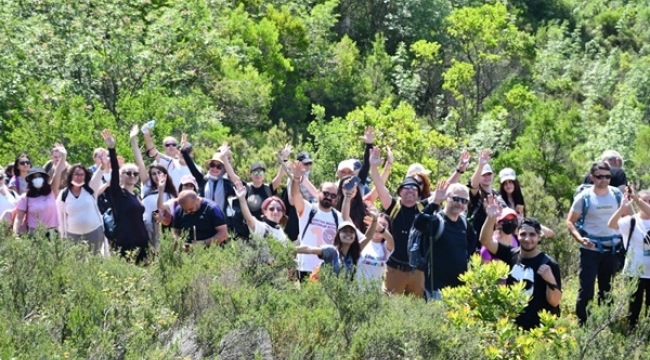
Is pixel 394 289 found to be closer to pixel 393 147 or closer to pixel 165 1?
pixel 393 147

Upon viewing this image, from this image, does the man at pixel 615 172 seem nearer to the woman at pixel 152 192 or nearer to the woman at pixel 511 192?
the woman at pixel 511 192

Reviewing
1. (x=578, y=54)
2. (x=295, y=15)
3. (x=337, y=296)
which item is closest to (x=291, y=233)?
(x=337, y=296)

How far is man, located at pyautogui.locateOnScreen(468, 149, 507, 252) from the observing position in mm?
11219

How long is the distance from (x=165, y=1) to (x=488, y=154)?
23384 millimetres

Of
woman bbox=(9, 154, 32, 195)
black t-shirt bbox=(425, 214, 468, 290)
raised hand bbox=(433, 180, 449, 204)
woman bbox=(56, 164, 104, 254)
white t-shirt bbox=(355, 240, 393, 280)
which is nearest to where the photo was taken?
raised hand bbox=(433, 180, 449, 204)

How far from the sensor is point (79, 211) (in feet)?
36.3

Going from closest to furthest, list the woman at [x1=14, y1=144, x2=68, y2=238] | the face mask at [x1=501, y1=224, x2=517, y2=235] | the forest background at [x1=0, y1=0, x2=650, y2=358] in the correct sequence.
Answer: the face mask at [x1=501, y1=224, x2=517, y2=235], the woman at [x1=14, y1=144, x2=68, y2=238], the forest background at [x1=0, y1=0, x2=650, y2=358]

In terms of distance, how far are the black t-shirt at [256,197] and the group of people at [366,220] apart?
0.01 m

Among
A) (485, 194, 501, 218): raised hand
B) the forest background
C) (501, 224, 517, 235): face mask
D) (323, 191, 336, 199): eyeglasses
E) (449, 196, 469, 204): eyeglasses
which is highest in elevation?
(449, 196, 469, 204): eyeglasses

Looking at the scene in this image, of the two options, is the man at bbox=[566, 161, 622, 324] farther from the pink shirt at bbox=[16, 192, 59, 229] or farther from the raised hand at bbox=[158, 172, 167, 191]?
the pink shirt at bbox=[16, 192, 59, 229]

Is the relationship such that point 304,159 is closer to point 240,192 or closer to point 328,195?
point 240,192

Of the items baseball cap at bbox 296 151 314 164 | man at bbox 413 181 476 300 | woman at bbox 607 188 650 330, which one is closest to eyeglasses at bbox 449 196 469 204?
man at bbox 413 181 476 300

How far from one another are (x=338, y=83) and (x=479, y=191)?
3626 cm

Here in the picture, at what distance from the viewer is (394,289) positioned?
10.1m
